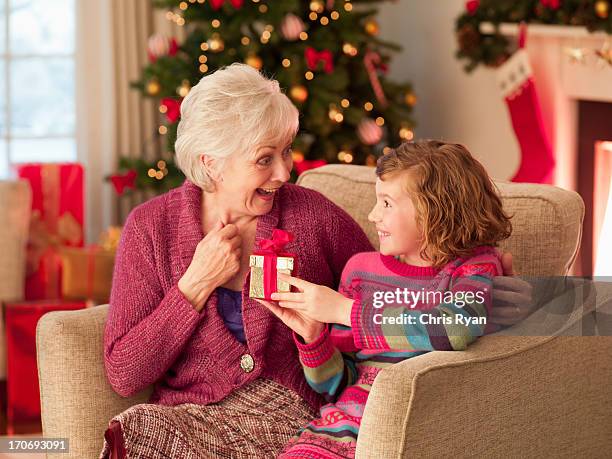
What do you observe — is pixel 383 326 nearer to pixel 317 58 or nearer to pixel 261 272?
pixel 261 272

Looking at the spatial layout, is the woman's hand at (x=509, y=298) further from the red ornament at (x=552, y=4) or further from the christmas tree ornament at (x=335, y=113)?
the christmas tree ornament at (x=335, y=113)

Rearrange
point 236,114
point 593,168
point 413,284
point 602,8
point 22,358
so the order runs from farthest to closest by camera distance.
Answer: point 593,168 < point 22,358 < point 602,8 < point 236,114 < point 413,284

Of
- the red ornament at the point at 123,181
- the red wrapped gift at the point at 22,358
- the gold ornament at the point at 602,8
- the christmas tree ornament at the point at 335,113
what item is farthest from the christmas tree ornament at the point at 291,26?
the red wrapped gift at the point at 22,358

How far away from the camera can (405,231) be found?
2.02 meters

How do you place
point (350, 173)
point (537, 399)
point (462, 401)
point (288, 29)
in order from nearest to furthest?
point (462, 401) → point (537, 399) → point (350, 173) → point (288, 29)

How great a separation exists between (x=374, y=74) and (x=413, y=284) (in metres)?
2.44

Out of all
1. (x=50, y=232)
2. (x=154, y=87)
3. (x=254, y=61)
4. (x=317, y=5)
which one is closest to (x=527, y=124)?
(x=317, y=5)

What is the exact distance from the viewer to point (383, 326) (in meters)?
1.93

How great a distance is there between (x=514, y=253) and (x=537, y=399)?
37cm

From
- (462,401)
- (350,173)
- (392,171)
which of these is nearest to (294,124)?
(392,171)

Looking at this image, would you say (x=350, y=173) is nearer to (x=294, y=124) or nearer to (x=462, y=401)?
(x=294, y=124)

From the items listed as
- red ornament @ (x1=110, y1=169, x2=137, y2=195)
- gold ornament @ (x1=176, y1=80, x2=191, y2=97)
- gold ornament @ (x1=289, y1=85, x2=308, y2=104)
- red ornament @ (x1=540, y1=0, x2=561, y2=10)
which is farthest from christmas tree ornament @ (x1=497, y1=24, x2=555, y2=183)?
red ornament @ (x1=110, y1=169, x2=137, y2=195)

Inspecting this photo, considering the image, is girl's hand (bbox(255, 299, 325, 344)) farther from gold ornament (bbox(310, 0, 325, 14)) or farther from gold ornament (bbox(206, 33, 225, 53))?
gold ornament (bbox(310, 0, 325, 14))

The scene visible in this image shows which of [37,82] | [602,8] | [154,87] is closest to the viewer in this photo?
[602,8]
